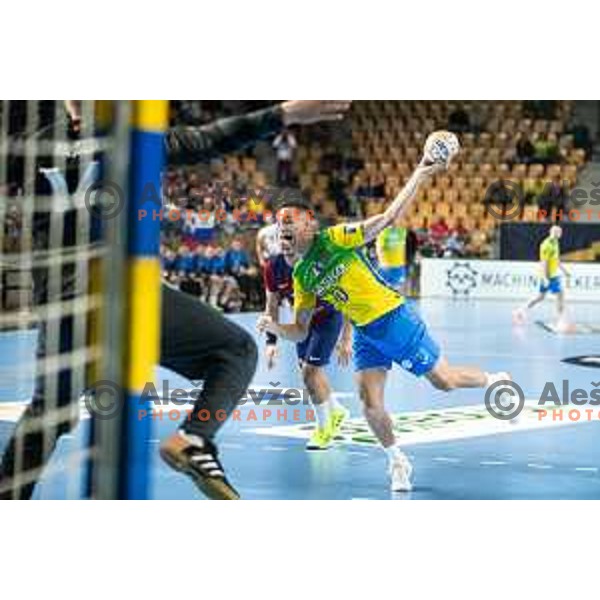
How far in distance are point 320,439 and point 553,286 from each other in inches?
57.9

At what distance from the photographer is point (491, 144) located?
540cm

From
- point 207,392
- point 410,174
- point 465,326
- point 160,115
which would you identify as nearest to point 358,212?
point 410,174

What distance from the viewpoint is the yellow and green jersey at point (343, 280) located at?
5.07m

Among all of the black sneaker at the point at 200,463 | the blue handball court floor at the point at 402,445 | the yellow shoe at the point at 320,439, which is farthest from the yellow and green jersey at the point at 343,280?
the black sneaker at the point at 200,463

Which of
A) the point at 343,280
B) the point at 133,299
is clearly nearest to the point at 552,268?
the point at 343,280

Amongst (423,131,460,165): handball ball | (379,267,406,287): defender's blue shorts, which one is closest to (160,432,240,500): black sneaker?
(379,267,406,287): defender's blue shorts

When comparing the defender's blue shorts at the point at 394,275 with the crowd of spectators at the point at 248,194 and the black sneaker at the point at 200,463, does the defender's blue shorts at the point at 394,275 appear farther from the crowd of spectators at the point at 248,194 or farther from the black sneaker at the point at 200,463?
the black sneaker at the point at 200,463

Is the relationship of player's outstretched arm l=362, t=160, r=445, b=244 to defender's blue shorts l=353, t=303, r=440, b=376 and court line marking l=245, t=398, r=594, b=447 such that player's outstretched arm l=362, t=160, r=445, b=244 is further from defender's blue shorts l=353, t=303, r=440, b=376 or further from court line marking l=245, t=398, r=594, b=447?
court line marking l=245, t=398, r=594, b=447

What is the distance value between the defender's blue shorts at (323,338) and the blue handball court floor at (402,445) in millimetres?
89
